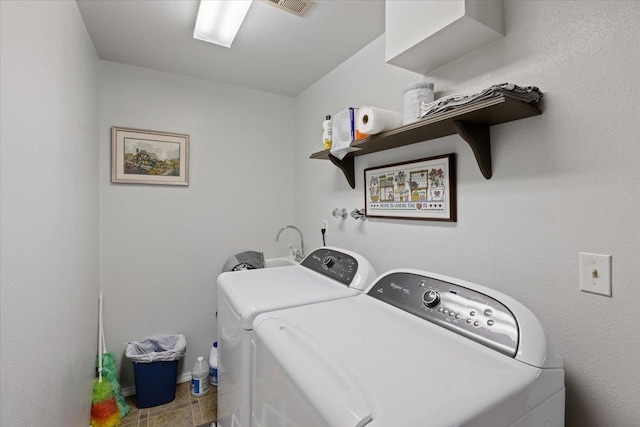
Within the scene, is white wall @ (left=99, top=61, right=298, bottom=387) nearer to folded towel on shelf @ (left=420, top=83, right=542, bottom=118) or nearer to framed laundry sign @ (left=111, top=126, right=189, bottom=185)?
framed laundry sign @ (left=111, top=126, right=189, bottom=185)

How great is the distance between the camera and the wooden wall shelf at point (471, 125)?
101cm

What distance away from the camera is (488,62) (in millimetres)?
1225

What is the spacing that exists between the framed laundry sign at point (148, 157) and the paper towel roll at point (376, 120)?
1.62m

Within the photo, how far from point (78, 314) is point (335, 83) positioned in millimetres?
2179

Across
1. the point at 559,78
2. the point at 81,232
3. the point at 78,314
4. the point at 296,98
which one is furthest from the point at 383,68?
the point at 78,314

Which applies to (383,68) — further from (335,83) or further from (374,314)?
(374,314)

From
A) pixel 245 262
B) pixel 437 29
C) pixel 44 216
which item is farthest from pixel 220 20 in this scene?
pixel 245 262

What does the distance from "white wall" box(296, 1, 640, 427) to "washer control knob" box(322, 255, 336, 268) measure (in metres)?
0.59

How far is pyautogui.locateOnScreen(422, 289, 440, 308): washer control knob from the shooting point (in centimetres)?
110

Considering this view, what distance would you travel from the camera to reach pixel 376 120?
4.66 feet

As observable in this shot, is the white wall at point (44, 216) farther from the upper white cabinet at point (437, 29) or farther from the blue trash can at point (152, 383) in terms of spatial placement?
the upper white cabinet at point (437, 29)

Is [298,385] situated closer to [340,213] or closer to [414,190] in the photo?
[414,190]

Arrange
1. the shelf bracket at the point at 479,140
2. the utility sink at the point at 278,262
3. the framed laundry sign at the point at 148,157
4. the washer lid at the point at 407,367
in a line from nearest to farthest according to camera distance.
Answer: the washer lid at the point at 407,367
the shelf bracket at the point at 479,140
the framed laundry sign at the point at 148,157
the utility sink at the point at 278,262

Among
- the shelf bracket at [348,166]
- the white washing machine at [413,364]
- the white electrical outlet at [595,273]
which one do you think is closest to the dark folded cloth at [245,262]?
the shelf bracket at [348,166]
